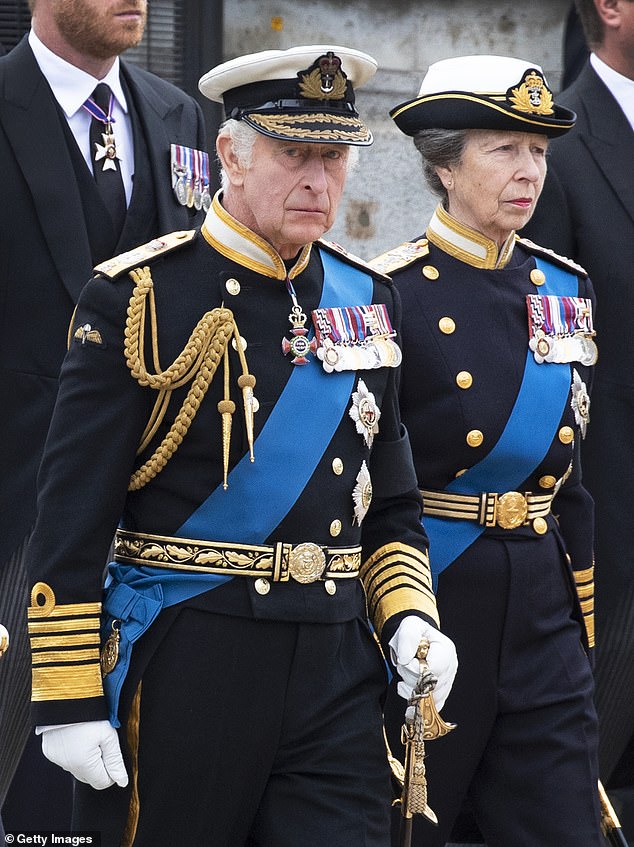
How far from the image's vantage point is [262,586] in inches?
141

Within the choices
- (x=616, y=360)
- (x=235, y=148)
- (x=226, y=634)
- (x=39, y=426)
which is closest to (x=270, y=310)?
(x=235, y=148)

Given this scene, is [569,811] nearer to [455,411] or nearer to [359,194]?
[455,411]

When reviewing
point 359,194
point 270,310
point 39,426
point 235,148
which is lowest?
point 359,194

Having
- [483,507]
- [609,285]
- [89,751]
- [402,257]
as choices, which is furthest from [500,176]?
[89,751]

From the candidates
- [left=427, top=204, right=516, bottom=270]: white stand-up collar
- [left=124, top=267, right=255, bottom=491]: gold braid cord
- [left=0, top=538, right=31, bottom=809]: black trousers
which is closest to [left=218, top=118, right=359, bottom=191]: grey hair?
[left=124, top=267, right=255, bottom=491]: gold braid cord

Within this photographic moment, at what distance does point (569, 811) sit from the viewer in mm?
4230

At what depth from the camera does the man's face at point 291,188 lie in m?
3.61

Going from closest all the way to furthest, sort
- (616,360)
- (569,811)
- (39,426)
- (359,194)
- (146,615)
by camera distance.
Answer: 1. (146,615)
2. (569,811)
3. (39,426)
4. (616,360)
5. (359,194)

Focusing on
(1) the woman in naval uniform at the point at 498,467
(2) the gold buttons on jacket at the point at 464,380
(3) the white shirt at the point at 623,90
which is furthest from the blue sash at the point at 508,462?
(3) the white shirt at the point at 623,90

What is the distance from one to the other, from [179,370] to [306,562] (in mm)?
427

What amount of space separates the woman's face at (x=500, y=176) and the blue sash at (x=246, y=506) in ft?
3.10

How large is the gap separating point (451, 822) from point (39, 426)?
138 cm

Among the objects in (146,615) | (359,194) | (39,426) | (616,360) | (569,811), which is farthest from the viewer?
(359,194)

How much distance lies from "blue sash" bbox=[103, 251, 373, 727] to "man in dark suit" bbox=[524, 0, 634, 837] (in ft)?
5.64
